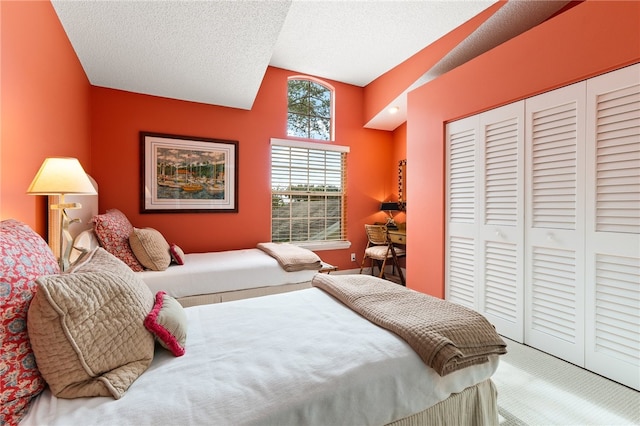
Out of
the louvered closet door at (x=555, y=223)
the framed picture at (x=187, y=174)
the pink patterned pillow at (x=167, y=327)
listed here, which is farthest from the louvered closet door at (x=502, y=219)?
the framed picture at (x=187, y=174)

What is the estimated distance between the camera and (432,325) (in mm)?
1219

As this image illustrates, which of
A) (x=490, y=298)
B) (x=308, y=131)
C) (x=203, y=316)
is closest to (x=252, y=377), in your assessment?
(x=203, y=316)

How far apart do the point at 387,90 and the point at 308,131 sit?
1.25 metres

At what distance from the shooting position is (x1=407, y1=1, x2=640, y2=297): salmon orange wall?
187 centimetres

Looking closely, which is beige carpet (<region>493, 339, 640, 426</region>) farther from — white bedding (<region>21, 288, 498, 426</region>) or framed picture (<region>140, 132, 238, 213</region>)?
framed picture (<region>140, 132, 238, 213</region>)

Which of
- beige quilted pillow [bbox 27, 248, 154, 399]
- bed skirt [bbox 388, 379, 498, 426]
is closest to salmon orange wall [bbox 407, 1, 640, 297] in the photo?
bed skirt [bbox 388, 379, 498, 426]

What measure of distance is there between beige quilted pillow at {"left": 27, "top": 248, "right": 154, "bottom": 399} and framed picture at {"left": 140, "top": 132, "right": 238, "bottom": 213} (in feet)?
8.64

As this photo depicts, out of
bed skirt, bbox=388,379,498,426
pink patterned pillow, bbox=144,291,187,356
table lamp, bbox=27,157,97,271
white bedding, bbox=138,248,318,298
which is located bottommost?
bed skirt, bbox=388,379,498,426

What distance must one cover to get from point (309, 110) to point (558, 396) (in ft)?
13.2

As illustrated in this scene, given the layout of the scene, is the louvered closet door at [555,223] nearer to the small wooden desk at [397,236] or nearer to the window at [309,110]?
the small wooden desk at [397,236]

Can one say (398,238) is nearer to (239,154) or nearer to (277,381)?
(239,154)

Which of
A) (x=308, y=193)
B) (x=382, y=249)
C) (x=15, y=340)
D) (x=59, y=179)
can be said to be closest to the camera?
(x=15, y=340)

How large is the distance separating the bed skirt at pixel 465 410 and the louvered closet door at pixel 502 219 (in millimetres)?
1473

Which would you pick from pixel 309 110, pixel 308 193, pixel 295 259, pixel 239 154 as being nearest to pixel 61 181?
pixel 295 259
